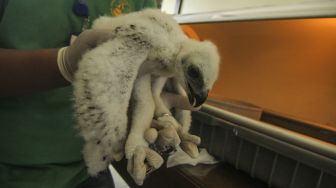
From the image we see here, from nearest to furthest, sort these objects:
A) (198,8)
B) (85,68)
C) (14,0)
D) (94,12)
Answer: (85,68) < (14,0) < (94,12) < (198,8)

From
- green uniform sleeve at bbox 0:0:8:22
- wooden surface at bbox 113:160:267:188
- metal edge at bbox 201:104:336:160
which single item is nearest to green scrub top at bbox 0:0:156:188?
green uniform sleeve at bbox 0:0:8:22

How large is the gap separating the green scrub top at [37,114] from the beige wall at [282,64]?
0.58 m

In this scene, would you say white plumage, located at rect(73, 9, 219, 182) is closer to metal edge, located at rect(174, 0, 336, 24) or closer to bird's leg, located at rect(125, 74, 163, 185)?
bird's leg, located at rect(125, 74, 163, 185)

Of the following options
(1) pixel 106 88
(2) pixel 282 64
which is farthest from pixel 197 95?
(2) pixel 282 64

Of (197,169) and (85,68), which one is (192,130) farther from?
(85,68)

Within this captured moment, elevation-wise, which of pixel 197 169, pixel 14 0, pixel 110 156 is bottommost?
pixel 197 169

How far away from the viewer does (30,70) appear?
1.71ft

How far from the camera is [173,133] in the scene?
47 cm

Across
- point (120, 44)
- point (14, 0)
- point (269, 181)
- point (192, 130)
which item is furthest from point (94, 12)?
point (269, 181)

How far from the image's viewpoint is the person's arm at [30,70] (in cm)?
52

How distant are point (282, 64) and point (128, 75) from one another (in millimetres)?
716

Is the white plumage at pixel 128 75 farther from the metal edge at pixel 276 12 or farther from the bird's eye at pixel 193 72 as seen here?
the metal edge at pixel 276 12

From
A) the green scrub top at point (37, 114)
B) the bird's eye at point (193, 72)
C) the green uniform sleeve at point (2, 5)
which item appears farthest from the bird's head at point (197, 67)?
the green uniform sleeve at point (2, 5)

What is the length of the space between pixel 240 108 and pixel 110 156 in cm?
56
